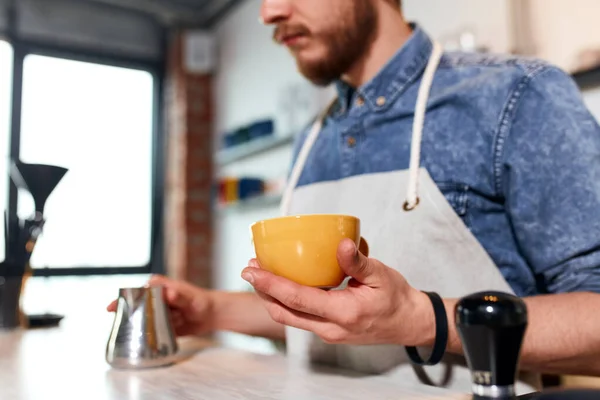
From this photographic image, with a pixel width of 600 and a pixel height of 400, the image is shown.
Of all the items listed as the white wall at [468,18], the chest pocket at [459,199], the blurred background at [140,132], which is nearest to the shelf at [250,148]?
the blurred background at [140,132]

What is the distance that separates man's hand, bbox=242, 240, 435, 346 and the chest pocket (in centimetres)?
28

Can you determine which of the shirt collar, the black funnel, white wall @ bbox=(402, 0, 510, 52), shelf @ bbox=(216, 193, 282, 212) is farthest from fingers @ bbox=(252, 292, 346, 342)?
shelf @ bbox=(216, 193, 282, 212)

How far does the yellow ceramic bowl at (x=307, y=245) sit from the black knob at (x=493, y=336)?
17cm

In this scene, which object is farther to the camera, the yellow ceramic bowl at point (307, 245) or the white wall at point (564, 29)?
the white wall at point (564, 29)

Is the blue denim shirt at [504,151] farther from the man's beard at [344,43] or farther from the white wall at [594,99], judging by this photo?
the white wall at [594,99]

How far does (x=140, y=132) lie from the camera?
4184 millimetres

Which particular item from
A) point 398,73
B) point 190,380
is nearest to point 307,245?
point 190,380

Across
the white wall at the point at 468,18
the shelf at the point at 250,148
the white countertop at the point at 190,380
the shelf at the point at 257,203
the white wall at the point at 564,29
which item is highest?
the white wall at the point at 468,18

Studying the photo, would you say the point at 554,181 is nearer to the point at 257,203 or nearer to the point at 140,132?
the point at 257,203

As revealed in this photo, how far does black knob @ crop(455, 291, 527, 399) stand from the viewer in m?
0.44

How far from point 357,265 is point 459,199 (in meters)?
0.40

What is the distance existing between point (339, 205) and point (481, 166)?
260 millimetres

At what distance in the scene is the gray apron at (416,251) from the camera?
2.79 feet

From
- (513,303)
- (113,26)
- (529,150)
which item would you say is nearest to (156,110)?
(113,26)
